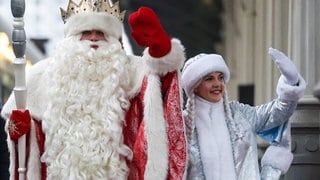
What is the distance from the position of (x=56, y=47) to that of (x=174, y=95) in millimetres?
879

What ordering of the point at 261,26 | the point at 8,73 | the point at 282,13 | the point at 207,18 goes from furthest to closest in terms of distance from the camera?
the point at 207,18
the point at 8,73
the point at 261,26
the point at 282,13

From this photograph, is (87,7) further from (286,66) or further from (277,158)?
(277,158)

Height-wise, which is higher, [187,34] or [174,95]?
[174,95]

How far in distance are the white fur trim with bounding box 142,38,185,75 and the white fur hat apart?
0.86ft

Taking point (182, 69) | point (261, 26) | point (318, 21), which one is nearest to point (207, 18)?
point (261, 26)

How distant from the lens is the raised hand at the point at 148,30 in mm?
8133

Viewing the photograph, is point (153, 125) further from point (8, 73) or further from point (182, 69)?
point (8, 73)

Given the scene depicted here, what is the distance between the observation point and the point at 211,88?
8.58 metres

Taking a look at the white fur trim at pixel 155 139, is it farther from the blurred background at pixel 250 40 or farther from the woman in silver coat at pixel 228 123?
the blurred background at pixel 250 40

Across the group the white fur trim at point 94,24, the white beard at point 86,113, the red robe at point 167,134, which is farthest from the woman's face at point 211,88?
the white fur trim at point 94,24

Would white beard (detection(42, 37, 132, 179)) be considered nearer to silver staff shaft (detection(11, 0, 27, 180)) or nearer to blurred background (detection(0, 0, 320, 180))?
silver staff shaft (detection(11, 0, 27, 180))

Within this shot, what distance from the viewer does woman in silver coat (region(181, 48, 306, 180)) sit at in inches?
333

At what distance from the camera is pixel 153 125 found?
8305 mm

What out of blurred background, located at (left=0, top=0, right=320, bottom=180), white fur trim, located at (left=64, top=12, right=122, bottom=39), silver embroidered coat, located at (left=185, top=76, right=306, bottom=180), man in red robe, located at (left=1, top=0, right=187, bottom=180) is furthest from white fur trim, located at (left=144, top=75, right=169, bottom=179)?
blurred background, located at (left=0, top=0, right=320, bottom=180)
